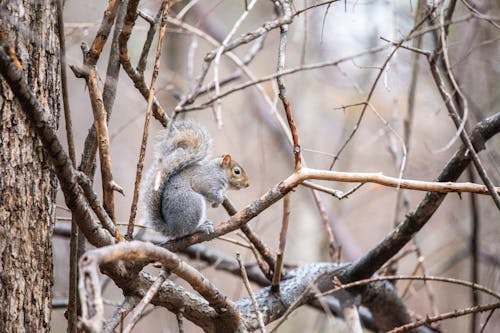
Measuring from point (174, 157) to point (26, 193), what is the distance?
2.96 feet

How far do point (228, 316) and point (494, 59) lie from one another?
2.51 metres

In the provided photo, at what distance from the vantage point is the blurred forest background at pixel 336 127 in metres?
3.43

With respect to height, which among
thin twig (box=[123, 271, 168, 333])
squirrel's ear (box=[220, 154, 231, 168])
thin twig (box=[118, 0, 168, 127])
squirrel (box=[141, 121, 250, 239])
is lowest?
thin twig (box=[123, 271, 168, 333])

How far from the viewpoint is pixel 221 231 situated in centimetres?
179

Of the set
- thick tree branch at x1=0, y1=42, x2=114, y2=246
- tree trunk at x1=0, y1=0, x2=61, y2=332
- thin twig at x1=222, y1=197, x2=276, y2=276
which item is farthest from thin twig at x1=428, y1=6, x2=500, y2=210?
tree trunk at x1=0, y1=0, x2=61, y2=332

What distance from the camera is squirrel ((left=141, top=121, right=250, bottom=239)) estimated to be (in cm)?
220

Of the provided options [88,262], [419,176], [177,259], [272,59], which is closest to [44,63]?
[177,259]

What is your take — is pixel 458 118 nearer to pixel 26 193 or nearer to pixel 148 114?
pixel 148 114

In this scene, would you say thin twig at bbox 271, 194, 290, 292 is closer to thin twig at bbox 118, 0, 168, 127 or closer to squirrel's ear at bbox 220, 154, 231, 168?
thin twig at bbox 118, 0, 168, 127

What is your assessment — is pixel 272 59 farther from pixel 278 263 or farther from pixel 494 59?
pixel 278 263

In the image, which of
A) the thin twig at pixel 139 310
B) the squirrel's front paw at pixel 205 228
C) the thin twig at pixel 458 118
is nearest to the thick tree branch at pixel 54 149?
the thin twig at pixel 139 310

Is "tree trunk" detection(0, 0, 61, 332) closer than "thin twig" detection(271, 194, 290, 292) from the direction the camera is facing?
Yes

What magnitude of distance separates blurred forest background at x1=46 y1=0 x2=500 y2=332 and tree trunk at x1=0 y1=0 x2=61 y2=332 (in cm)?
98

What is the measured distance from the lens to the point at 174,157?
93.2 inches
